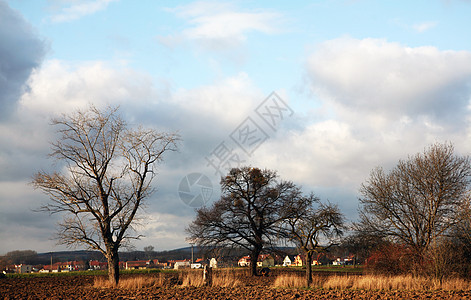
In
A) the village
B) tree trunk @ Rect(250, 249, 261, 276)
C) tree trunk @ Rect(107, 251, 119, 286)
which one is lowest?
the village

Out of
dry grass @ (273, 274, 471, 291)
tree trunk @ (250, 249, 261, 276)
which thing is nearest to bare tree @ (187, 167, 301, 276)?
tree trunk @ (250, 249, 261, 276)

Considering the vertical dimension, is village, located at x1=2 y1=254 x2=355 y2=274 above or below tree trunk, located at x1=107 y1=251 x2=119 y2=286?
below

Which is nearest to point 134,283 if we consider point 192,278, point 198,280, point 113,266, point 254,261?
point 113,266

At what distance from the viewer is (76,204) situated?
27.2 m

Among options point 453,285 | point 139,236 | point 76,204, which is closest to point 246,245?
point 139,236

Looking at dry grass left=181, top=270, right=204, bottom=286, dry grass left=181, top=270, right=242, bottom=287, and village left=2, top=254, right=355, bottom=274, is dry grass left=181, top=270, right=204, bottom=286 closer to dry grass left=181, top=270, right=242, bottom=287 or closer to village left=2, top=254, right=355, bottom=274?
dry grass left=181, top=270, right=242, bottom=287

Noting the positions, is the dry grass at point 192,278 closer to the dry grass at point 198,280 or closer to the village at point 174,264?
the dry grass at point 198,280

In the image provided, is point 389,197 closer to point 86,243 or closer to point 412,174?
point 412,174

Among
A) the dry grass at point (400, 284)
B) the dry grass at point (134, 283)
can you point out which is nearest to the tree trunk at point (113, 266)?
the dry grass at point (134, 283)

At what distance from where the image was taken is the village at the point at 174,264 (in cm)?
4522

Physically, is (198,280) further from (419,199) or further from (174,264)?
(174,264)

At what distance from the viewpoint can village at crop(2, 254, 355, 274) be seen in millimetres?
45219

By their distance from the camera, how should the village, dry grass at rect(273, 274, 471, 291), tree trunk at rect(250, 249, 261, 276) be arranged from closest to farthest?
dry grass at rect(273, 274, 471, 291), tree trunk at rect(250, 249, 261, 276), the village

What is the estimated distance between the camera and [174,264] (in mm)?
102812
